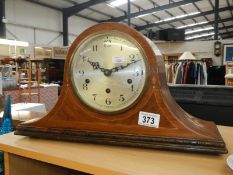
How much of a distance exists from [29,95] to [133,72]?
4.06 m

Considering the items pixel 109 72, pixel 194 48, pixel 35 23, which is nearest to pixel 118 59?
pixel 109 72

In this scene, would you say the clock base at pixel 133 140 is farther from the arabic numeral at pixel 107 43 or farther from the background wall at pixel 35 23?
the background wall at pixel 35 23

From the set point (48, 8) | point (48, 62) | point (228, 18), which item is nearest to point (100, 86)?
point (48, 62)

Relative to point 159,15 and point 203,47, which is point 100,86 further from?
point 159,15

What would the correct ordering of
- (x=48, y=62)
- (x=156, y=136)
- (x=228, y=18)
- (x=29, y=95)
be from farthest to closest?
(x=228, y=18)
(x=48, y=62)
(x=29, y=95)
(x=156, y=136)

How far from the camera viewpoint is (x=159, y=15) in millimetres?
9453

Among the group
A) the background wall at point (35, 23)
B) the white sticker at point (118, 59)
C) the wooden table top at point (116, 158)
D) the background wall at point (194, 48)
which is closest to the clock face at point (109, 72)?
the white sticker at point (118, 59)

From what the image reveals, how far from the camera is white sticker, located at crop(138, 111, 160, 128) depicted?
57 centimetres

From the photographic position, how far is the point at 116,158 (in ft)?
1.67

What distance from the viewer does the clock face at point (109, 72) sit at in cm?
60

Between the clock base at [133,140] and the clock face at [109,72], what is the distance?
6 cm

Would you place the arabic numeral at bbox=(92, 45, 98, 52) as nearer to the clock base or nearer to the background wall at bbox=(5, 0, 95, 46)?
the clock base

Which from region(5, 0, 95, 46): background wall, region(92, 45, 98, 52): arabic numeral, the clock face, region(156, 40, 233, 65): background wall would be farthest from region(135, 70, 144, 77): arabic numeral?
region(5, 0, 95, 46): background wall

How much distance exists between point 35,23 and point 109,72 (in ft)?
26.2
